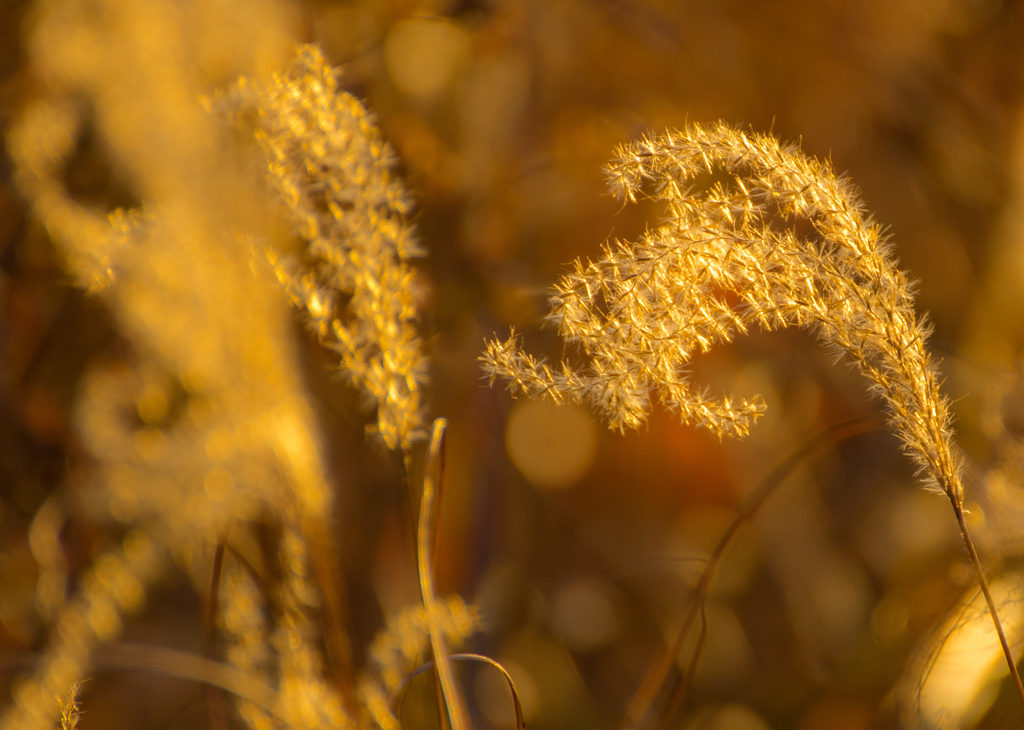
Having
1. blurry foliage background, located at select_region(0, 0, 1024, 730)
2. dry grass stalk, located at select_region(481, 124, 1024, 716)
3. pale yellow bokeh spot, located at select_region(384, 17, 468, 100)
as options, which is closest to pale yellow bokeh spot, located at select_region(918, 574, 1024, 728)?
blurry foliage background, located at select_region(0, 0, 1024, 730)

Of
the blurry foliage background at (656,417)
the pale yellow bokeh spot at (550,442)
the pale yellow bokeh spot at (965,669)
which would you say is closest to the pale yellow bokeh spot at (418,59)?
the blurry foliage background at (656,417)

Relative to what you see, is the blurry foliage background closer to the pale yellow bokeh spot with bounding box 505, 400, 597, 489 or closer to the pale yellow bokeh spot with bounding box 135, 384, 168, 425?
the pale yellow bokeh spot with bounding box 505, 400, 597, 489

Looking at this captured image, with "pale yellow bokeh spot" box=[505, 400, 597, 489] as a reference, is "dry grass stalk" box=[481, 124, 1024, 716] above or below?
below

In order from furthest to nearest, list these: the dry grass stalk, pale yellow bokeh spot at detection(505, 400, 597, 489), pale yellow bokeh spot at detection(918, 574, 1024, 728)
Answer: pale yellow bokeh spot at detection(505, 400, 597, 489) → pale yellow bokeh spot at detection(918, 574, 1024, 728) → the dry grass stalk

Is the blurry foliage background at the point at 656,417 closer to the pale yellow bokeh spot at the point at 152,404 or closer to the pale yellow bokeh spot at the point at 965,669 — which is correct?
the pale yellow bokeh spot at the point at 965,669

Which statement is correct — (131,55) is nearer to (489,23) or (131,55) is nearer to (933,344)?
(489,23)

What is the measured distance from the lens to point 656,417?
54 centimetres

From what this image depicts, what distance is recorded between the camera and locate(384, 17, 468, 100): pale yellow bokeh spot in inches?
23.3

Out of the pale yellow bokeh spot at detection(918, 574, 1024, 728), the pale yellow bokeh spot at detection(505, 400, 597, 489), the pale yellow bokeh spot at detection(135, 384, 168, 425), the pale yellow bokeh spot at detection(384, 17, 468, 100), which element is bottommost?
the pale yellow bokeh spot at detection(918, 574, 1024, 728)

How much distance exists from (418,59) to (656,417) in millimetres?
429

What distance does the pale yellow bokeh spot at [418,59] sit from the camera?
1.94ft

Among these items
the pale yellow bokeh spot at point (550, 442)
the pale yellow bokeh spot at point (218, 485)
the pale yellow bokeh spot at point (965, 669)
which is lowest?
the pale yellow bokeh spot at point (218, 485)

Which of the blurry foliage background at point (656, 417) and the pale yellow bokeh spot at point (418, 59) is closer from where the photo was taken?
the blurry foliage background at point (656, 417)

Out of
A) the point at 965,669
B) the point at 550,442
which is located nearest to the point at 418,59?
the point at 550,442
